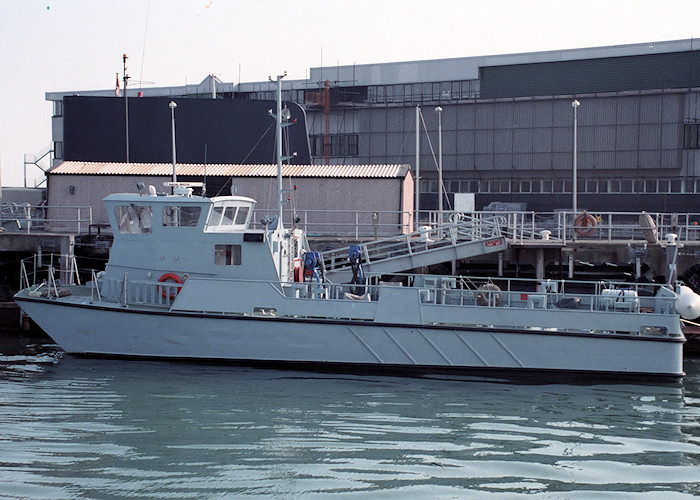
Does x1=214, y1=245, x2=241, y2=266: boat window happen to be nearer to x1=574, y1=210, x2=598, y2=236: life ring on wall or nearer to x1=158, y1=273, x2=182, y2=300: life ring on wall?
x1=158, y1=273, x2=182, y2=300: life ring on wall

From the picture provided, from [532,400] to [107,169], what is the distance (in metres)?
19.1

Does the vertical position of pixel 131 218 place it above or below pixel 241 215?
below

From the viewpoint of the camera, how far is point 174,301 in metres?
16.7

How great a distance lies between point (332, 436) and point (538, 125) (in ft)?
119

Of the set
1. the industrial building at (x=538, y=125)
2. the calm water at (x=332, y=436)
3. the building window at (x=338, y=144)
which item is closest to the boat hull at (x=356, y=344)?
the calm water at (x=332, y=436)

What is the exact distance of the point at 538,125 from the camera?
44.5 meters

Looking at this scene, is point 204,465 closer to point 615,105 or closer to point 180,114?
point 180,114

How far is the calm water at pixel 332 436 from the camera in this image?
9461mm

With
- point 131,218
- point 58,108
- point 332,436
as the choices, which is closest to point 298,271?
point 131,218

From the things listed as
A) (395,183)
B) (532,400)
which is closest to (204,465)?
(532,400)

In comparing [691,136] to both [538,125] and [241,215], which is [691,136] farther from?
[241,215]

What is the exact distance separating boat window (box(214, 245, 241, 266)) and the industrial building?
76.6 feet

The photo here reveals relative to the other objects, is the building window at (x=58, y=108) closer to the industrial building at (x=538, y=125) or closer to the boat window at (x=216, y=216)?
the industrial building at (x=538, y=125)

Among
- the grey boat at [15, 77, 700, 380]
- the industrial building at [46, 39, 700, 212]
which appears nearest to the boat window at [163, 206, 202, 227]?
the grey boat at [15, 77, 700, 380]
